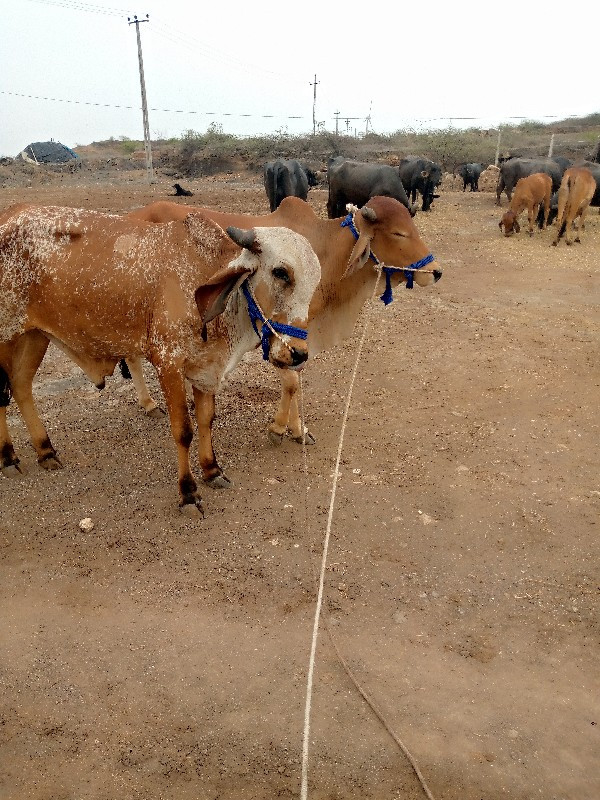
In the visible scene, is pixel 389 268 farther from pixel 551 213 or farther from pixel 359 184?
pixel 551 213

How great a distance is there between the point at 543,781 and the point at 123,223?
371cm

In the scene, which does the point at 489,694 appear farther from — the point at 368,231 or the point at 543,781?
the point at 368,231

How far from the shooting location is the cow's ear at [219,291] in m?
3.26

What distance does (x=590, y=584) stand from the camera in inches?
133

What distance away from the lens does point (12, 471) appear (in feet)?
14.5

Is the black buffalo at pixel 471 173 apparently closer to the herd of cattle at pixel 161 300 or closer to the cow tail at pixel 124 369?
the cow tail at pixel 124 369

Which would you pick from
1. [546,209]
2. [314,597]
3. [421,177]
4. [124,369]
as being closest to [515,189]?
[546,209]

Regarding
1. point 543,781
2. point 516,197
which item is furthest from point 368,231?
point 516,197

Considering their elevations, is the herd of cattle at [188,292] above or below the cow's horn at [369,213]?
below

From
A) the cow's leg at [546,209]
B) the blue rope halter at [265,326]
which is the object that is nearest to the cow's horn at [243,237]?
the blue rope halter at [265,326]

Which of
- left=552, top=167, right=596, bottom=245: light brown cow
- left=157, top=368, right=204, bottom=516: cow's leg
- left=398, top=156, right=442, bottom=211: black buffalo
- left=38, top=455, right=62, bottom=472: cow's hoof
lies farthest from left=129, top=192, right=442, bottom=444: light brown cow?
left=398, top=156, right=442, bottom=211: black buffalo

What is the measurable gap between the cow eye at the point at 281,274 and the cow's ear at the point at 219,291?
0.45 ft

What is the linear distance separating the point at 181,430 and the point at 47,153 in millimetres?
37426

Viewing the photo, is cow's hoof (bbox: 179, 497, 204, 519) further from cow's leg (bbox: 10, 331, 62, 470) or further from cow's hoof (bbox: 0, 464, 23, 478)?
cow's hoof (bbox: 0, 464, 23, 478)
